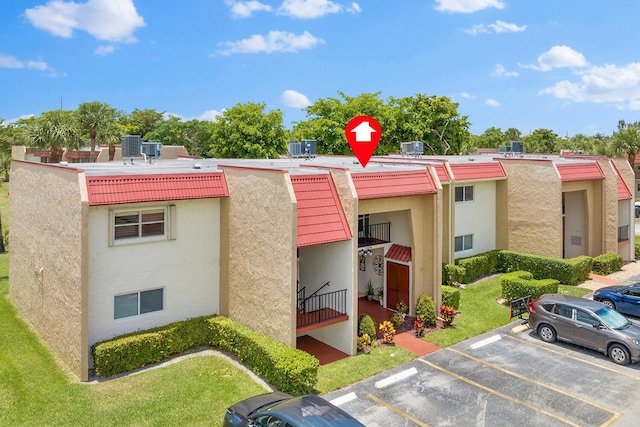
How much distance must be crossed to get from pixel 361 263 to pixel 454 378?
7767 millimetres

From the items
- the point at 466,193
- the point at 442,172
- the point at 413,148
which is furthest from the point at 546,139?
the point at 442,172

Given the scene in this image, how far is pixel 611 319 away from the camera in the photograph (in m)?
16.4

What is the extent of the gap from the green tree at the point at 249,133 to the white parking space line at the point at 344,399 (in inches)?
1725

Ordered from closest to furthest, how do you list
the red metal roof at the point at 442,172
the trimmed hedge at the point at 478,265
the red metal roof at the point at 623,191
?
the red metal roof at the point at 442,172 < the trimmed hedge at the point at 478,265 < the red metal roof at the point at 623,191

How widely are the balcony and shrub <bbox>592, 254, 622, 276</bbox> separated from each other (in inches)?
677

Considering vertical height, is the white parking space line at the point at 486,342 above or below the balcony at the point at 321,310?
below

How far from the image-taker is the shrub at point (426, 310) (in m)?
18.3

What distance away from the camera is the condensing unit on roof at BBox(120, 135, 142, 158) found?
20.6 meters

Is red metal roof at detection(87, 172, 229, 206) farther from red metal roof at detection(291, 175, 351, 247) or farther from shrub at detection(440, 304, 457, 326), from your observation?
shrub at detection(440, 304, 457, 326)

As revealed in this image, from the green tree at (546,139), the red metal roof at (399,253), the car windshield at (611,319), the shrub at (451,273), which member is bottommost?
the car windshield at (611,319)

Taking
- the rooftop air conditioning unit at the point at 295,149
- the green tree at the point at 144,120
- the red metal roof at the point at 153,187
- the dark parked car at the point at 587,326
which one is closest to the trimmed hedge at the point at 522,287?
the dark parked car at the point at 587,326

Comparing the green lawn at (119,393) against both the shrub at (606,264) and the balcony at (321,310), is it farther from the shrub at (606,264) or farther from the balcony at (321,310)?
the shrub at (606,264)

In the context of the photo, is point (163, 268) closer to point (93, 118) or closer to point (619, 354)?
point (619, 354)

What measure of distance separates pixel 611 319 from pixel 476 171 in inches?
428
